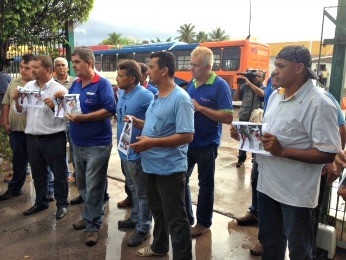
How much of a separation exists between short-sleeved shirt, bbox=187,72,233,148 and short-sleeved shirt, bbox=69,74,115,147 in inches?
36.2

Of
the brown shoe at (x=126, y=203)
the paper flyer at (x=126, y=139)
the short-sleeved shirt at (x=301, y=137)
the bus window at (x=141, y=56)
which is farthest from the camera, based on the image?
the bus window at (x=141, y=56)

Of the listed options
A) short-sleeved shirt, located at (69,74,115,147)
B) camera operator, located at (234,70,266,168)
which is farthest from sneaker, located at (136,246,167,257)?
camera operator, located at (234,70,266,168)

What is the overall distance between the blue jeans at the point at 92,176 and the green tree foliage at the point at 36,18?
372 cm

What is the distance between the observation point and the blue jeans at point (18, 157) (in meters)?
4.64

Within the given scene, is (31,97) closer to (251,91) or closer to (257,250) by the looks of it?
(257,250)

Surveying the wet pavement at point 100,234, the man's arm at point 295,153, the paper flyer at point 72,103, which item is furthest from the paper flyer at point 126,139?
the man's arm at point 295,153

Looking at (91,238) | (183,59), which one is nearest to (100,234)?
(91,238)

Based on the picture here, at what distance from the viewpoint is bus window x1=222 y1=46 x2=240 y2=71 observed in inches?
619

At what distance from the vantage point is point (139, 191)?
11.4 feet

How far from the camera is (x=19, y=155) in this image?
4.69 meters

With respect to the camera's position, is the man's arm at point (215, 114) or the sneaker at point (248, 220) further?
the sneaker at point (248, 220)

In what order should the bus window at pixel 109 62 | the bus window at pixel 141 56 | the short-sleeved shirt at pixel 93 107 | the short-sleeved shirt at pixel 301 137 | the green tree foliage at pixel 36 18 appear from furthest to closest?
the bus window at pixel 109 62 < the bus window at pixel 141 56 < the green tree foliage at pixel 36 18 < the short-sleeved shirt at pixel 93 107 < the short-sleeved shirt at pixel 301 137

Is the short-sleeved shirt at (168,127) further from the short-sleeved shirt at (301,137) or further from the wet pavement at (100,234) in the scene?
the wet pavement at (100,234)

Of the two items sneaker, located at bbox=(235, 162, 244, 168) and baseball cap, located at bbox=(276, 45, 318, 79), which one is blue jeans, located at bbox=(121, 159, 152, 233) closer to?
baseball cap, located at bbox=(276, 45, 318, 79)
